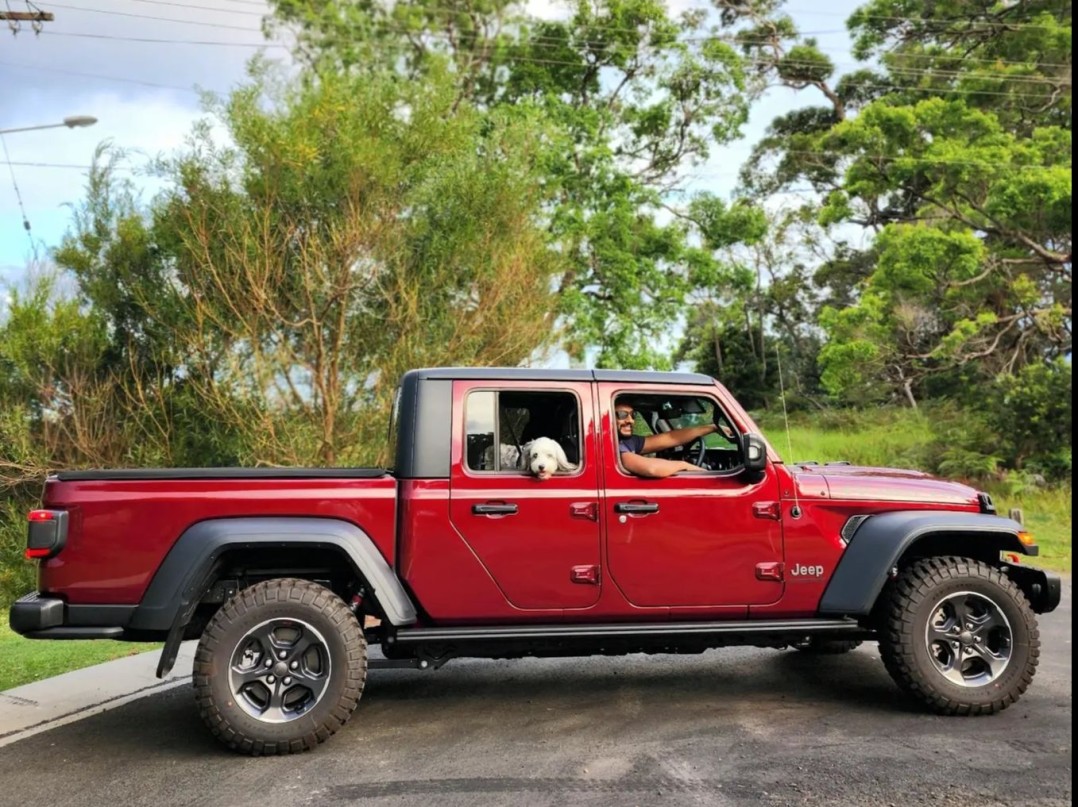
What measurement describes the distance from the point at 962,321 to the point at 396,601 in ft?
58.8

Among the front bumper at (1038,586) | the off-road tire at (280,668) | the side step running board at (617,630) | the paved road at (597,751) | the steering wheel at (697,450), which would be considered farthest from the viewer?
the steering wheel at (697,450)

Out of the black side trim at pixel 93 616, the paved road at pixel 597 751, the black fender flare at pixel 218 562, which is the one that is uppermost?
the black fender flare at pixel 218 562

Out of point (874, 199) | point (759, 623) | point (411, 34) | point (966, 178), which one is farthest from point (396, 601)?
point (411, 34)

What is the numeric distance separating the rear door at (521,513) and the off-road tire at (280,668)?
2.66 ft

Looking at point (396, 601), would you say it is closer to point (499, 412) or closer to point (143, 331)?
point (499, 412)

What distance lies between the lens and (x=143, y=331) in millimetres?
13742

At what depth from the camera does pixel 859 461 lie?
2130 centimetres

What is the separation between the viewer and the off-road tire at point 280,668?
175 inches

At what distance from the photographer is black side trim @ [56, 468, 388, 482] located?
14.9ft

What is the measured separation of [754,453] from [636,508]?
2.36 ft

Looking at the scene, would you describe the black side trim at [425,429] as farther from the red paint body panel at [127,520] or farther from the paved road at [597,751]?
the paved road at [597,751]

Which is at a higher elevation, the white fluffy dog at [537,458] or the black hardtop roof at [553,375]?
the black hardtop roof at [553,375]

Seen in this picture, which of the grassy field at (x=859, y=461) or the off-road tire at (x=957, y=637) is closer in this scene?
the off-road tire at (x=957, y=637)

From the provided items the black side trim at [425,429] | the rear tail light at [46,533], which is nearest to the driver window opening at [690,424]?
the black side trim at [425,429]
